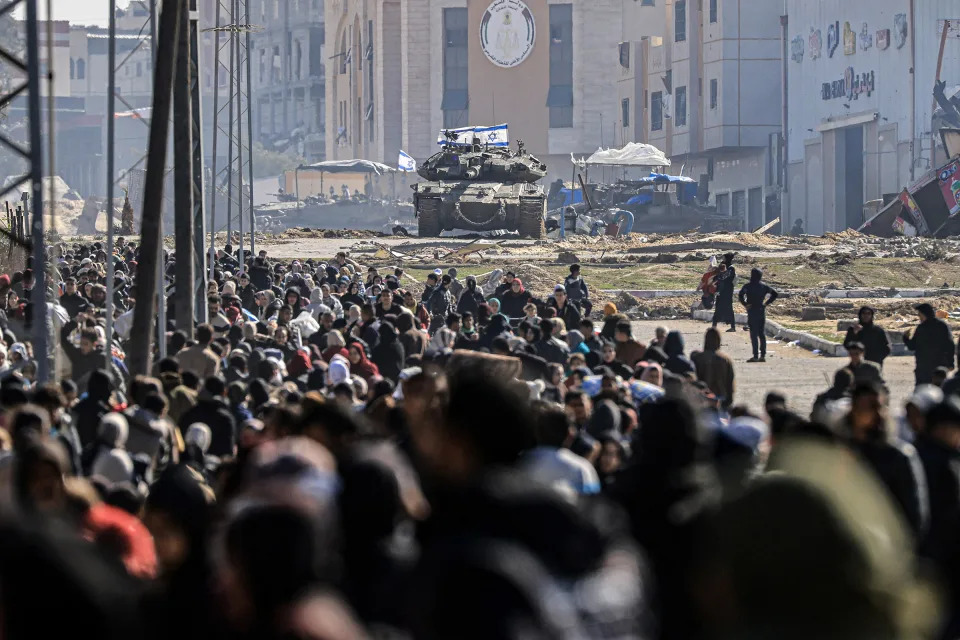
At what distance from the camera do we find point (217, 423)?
10031 millimetres

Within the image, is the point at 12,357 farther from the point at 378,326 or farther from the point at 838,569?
the point at 838,569

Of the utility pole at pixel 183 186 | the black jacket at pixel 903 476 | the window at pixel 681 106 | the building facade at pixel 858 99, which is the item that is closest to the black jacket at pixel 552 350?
the utility pole at pixel 183 186

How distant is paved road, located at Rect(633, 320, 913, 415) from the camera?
18.9 m

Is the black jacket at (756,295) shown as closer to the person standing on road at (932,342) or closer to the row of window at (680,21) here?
the person standing on road at (932,342)

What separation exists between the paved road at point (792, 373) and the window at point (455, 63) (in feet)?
221

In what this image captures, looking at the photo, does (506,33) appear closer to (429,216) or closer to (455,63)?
(455,63)

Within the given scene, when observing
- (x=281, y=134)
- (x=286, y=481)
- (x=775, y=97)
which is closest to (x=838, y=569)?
(x=286, y=481)

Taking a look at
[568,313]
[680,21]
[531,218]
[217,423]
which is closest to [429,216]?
[531,218]

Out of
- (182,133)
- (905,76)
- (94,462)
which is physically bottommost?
(94,462)

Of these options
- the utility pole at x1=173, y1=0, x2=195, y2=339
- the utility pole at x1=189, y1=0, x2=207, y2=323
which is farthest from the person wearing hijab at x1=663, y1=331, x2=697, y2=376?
the utility pole at x1=189, y1=0, x2=207, y2=323

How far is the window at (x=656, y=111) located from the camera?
87.6 meters

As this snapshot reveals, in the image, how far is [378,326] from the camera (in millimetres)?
17141

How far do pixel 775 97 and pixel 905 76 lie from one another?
18.7 m

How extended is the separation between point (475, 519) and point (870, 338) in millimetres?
13905
